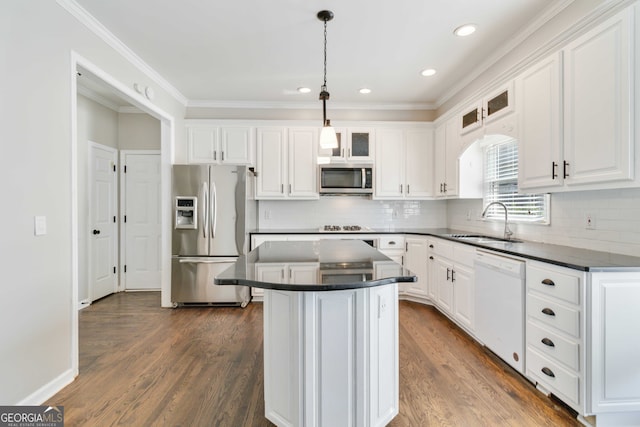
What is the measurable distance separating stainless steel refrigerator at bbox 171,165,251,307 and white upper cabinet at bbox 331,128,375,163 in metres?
1.36

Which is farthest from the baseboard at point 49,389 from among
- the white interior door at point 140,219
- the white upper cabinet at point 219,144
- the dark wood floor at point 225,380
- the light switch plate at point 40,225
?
the white upper cabinet at point 219,144

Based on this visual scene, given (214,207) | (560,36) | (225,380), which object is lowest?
(225,380)

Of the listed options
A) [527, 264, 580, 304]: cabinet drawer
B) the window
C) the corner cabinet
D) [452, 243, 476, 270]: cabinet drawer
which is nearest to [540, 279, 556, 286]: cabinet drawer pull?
[527, 264, 580, 304]: cabinet drawer

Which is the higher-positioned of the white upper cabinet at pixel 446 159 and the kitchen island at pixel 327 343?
the white upper cabinet at pixel 446 159

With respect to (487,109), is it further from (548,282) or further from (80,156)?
(80,156)

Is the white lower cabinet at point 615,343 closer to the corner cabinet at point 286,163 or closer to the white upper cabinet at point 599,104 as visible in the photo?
the white upper cabinet at point 599,104

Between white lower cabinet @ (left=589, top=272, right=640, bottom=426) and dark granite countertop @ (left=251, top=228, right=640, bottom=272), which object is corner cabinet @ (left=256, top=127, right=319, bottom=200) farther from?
white lower cabinet @ (left=589, top=272, right=640, bottom=426)

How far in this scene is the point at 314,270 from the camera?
Result: 1542 millimetres

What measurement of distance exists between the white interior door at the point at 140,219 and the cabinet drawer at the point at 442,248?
3.88m

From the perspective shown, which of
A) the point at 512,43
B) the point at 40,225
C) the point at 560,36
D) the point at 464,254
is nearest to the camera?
the point at 40,225

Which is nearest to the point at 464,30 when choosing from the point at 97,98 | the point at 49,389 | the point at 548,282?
the point at 548,282

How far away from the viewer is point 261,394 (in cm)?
203

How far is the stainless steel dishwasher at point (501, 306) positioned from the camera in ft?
7.06

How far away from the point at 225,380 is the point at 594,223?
9.48 feet
